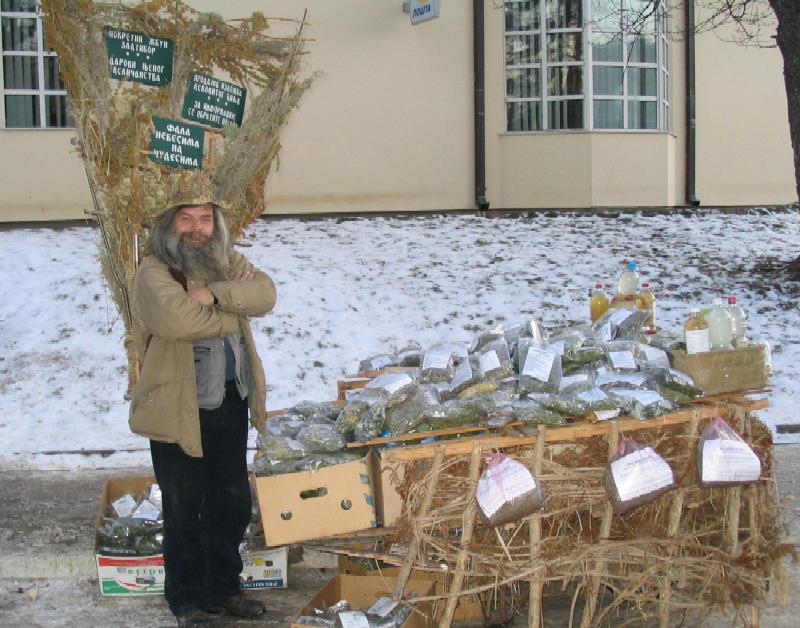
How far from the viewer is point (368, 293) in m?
8.84

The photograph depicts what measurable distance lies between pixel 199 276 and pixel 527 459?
1.49 m

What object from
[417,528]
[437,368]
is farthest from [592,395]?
[417,528]

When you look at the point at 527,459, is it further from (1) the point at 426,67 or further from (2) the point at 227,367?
(1) the point at 426,67

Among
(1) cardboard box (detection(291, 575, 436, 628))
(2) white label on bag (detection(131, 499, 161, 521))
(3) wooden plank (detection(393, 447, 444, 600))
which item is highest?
(3) wooden plank (detection(393, 447, 444, 600))

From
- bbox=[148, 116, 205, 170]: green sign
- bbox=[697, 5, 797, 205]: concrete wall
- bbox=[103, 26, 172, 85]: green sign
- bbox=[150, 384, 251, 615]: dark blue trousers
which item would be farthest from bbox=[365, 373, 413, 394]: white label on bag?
bbox=[697, 5, 797, 205]: concrete wall

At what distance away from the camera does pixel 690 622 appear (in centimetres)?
388

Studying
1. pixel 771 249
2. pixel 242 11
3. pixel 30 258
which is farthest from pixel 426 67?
pixel 30 258

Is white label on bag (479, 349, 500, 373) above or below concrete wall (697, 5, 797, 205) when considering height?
below

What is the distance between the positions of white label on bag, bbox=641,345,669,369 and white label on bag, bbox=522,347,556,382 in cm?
43

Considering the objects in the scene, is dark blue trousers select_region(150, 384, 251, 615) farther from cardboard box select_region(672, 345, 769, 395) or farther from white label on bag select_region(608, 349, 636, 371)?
cardboard box select_region(672, 345, 769, 395)

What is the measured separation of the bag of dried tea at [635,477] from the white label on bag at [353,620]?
102cm

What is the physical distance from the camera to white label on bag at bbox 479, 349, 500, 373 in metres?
3.99

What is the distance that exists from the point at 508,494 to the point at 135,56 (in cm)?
295

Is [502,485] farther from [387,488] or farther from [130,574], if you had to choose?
[130,574]
